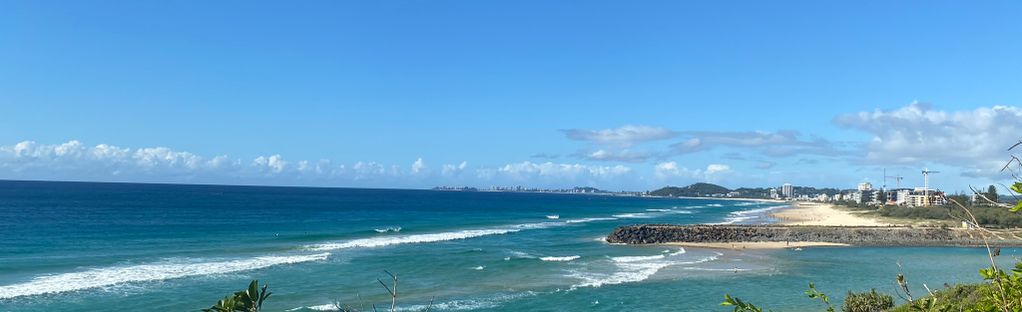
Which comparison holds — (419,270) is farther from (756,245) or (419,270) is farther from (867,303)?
(756,245)

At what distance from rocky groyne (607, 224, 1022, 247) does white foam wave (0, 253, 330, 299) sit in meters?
28.2

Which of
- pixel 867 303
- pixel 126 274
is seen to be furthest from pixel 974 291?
pixel 126 274

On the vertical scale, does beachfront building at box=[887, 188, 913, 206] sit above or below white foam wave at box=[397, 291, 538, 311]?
above

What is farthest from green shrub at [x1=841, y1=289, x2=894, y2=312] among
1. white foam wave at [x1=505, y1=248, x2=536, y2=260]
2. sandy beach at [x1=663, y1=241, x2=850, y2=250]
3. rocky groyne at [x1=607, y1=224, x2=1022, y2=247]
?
rocky groyne at [x1=607, y1=224, x2=1022, y2=247]

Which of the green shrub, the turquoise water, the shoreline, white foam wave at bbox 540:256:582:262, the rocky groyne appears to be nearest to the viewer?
the green shrub

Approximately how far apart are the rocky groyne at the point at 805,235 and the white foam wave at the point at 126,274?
2822 cm

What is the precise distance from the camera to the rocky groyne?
53.3 meters

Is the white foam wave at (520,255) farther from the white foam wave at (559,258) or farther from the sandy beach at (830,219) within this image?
the sandy beach at (830,219)

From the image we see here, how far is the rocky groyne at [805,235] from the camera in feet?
175

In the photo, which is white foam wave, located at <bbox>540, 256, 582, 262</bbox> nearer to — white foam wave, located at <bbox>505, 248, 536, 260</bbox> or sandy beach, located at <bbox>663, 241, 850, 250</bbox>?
white foam wave, located at <bbox>505, 248, 536, 260</bbox>

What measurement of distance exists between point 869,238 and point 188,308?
5220 cm

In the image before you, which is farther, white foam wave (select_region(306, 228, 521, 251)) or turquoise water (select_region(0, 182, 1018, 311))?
white foam wave (select_region(306, 228, 521, 251))

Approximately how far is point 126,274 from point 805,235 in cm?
5065

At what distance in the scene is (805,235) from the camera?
5728 centimetres
